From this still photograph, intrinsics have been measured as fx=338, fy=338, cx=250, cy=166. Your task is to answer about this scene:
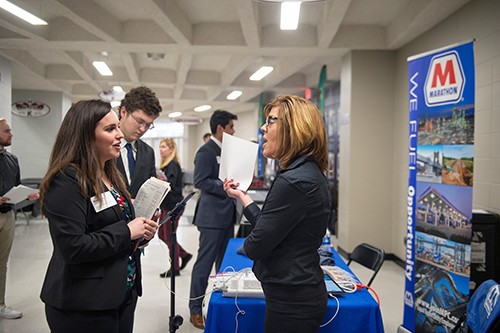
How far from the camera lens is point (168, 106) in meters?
13.2

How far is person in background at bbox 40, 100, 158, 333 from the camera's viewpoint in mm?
1189

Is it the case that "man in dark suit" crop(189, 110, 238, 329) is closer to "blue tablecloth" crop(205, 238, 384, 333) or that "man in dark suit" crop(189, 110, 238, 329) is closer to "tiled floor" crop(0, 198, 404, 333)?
"tiled floor" crop(0, 198, 404, 333)

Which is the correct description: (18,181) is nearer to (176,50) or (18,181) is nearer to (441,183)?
(176,50)

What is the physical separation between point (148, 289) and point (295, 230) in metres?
3.16

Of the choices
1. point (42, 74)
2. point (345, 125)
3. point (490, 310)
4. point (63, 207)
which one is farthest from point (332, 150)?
point (63, 207)

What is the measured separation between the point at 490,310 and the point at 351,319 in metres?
0.83

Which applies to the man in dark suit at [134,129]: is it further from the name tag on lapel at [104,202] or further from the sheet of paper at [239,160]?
the name tag on lapel at [104,202]

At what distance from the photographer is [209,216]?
2959 millimetres

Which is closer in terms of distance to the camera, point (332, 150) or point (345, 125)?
point (345, 125)

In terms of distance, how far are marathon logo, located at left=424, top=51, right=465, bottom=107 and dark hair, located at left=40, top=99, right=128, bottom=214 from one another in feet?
7.68

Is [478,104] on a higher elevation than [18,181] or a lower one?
higher

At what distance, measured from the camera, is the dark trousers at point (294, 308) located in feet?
4.30

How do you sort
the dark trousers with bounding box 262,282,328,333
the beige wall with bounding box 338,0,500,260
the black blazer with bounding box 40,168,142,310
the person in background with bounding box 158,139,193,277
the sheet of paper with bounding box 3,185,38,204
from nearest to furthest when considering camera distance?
the black blazer with bounding box 40,168,142,310, the dark trousers with bounding box 262,282,328,333, the sheet of paper with bounding box 3,185,38,204, the person in background with bounding box 158,139,193,277, the beige wall with bounding box 338,0,500,260

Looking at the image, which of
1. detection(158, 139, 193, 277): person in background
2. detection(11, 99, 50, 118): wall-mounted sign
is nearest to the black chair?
detection(158, 139, 193, 277): person in background
